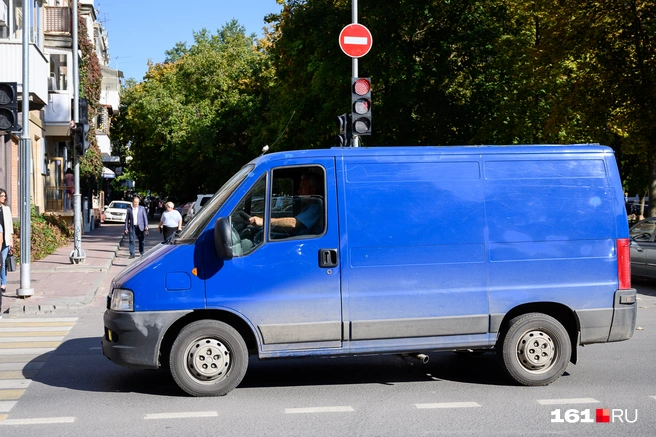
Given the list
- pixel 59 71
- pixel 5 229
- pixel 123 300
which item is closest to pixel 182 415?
pixel 123 300

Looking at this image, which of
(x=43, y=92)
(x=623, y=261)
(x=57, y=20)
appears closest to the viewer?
(x=623, y=261)

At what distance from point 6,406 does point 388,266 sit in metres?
3.48

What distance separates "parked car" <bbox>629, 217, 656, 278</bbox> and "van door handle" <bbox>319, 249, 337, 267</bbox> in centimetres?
1165

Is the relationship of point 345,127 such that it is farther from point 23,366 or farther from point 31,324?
point 23,366

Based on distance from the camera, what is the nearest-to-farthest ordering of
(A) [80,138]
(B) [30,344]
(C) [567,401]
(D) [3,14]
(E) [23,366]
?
(C) [567,401] → (E) [23,366] → (B) [30,344] → (A) [80,138] → (D) [3,14]


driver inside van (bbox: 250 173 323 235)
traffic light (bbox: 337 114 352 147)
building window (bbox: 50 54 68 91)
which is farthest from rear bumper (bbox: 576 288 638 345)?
building window (bbox: 50 54 68 91)

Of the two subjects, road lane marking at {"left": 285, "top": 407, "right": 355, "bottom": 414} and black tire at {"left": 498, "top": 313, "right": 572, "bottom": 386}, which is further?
black tire at {"left": 498, "top": 313, "right": 572, "bottom": 386}

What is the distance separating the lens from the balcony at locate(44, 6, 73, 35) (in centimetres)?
3419

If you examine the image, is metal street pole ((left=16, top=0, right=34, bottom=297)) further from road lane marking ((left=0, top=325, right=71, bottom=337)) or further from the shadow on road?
the shadow on road

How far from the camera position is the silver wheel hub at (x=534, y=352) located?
808cm

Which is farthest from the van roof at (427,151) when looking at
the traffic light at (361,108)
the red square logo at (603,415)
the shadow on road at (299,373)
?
the traffic light at (361,108)

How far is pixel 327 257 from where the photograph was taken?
7.70m

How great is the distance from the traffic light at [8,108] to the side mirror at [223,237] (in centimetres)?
761

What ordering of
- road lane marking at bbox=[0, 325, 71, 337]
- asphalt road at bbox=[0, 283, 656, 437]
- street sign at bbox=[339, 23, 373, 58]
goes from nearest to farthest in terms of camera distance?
asphalt road at bbox=[0, 283, 656, 437]
road lane marking at bbox=[0, 325, 71, 337]
street sign at bbox=[339, 23, 373, 58]
